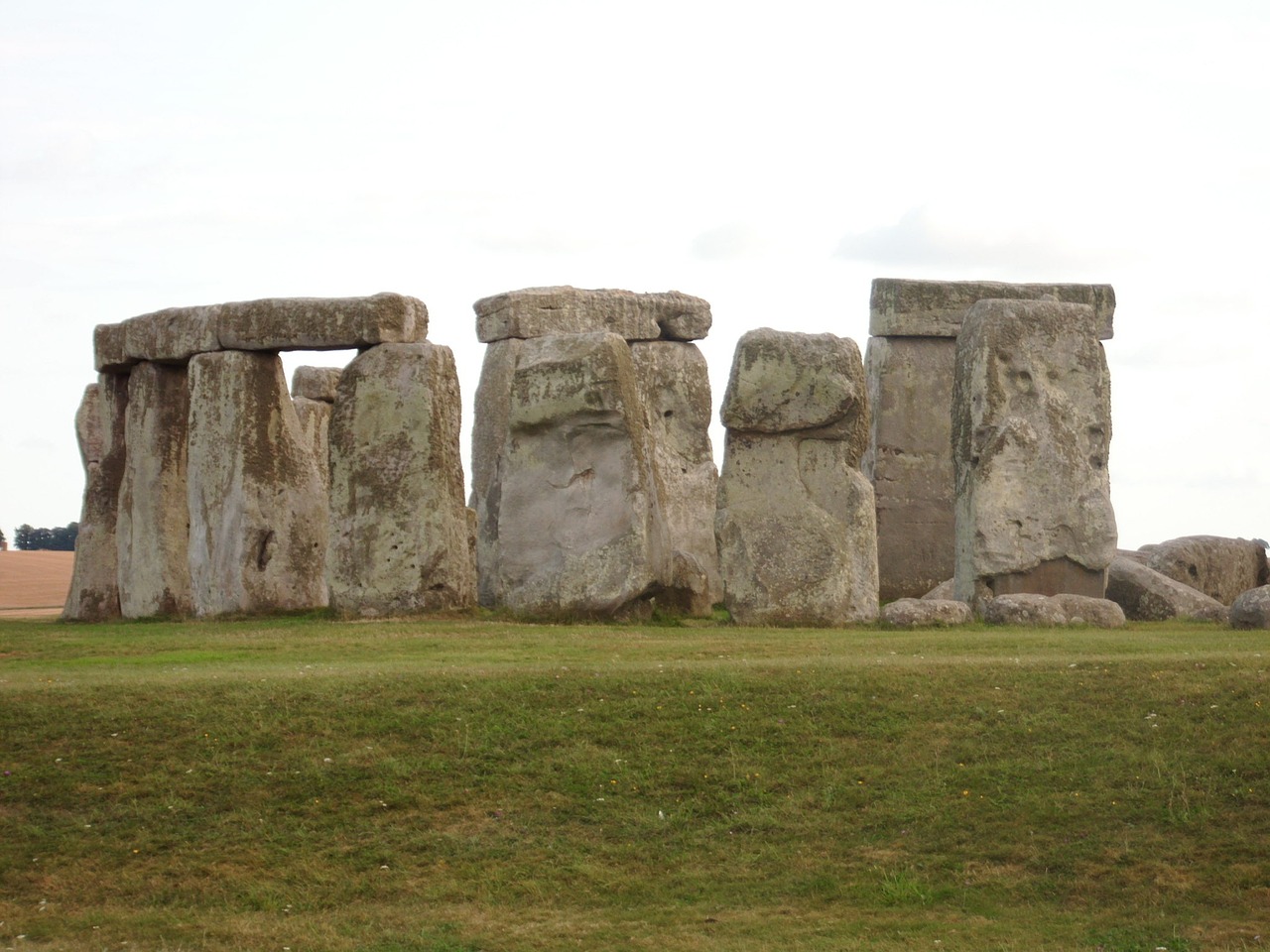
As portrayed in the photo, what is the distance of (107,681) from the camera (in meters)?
16.1

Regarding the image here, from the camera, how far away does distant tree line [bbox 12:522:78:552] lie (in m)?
55.5

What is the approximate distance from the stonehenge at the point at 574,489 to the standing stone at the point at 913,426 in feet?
12.5

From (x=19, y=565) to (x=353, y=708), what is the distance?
94.6 ft

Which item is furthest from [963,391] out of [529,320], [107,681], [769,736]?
[107,681]

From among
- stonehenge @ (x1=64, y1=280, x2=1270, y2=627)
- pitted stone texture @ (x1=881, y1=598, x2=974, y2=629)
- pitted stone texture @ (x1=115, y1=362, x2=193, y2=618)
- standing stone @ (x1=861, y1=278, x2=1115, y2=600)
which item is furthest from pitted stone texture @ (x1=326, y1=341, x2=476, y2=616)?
standing stone @ (x1=861, y1=278, x2=1115, y2=600)

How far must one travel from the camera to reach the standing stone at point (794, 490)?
21.5 metres

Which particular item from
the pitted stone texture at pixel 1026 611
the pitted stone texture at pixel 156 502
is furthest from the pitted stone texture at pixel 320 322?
the pitted stone texture at pixel 1026 611

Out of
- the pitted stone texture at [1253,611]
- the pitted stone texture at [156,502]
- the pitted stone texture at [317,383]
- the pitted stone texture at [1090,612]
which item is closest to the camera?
the pitted stone texture at [1253,611]

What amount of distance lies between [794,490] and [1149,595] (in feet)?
14.1

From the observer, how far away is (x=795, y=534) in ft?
70.7

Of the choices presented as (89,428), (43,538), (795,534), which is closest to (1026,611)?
(795,534)

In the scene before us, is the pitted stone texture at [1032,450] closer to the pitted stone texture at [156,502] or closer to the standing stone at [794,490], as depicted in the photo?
the standing stone at [794,490]

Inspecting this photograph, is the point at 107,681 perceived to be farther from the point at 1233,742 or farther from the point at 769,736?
the point at 1233,742

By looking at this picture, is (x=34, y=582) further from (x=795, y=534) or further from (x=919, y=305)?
(x=795, y=534)
